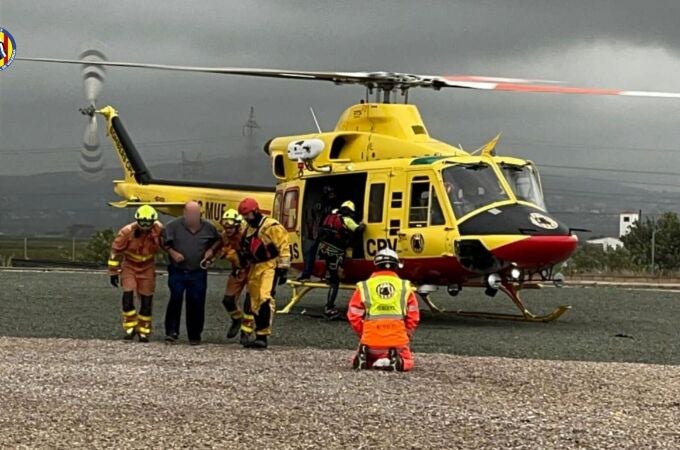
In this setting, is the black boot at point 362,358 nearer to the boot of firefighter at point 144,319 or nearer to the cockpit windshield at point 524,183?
the boot of firefighter at point 144,319

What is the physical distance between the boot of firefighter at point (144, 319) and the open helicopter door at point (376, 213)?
463 cm

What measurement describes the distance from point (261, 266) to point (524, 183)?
531cm

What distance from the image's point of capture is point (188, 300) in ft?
44.2

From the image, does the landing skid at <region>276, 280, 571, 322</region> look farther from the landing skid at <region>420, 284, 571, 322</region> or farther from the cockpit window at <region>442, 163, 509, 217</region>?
the cockpit window at <region>442, 163, 509, 217</region>

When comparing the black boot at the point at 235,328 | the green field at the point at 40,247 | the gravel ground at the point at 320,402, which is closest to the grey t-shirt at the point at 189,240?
the black boot at the point at 235,328

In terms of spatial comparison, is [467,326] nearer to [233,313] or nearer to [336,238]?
[336,238]

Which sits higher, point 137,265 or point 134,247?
point 134,247

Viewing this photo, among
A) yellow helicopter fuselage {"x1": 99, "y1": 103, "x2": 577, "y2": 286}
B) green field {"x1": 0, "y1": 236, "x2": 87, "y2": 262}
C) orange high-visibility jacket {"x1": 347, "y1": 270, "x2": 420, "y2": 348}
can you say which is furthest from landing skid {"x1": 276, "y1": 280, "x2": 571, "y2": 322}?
green field {"x1": 0, "y1": 236, "x2": 87, "y2": 262}

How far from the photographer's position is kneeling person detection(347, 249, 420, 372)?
10758mm

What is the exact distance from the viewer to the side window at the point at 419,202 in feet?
54.0

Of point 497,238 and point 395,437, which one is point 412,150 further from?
point 395,437

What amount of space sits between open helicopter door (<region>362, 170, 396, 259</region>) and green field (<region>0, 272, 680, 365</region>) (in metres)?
1.35

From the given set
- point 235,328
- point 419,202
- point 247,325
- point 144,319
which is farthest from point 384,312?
point 419,202

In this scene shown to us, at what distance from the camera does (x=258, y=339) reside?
1284 centimetres
